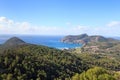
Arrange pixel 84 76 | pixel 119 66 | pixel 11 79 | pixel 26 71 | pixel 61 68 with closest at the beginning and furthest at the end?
pixel 11 79 < pixel 84 76 < pixel 26 71 < pixel 61 68 < pixel 119 66

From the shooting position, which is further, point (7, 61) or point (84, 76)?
point (7, 61)

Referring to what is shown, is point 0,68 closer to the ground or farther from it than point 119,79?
farther from it

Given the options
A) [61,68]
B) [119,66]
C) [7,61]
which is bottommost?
[119,66]

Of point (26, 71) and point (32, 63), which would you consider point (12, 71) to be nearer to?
point (26, 71)

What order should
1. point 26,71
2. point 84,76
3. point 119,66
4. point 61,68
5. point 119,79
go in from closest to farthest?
point 84,76 < point 26,71 < point 119,79 < point 61,68 < point 119,66

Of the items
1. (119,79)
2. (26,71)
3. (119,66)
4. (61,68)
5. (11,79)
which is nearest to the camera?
(11,79)

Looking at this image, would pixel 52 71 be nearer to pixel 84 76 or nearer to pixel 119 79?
pixel 84 76

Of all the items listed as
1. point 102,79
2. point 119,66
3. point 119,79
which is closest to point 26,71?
point 102,79

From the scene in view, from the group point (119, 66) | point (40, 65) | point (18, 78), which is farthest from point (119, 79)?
point (119, 66)

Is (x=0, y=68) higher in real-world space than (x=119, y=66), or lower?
higher
